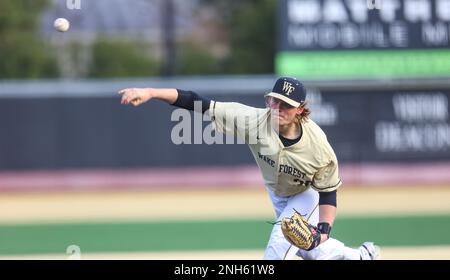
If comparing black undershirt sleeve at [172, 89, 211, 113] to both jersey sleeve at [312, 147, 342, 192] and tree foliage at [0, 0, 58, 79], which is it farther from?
tree foliage at [0, 0, 58, 79]

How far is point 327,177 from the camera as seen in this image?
280 inches

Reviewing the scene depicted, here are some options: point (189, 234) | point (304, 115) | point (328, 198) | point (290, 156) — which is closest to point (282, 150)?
point (290, 156)

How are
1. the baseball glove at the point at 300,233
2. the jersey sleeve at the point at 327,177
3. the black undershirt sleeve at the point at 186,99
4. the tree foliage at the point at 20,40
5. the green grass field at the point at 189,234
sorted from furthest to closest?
the tree foliage at the point at 20,40, the green grass field at the point at 189,234, the jersey sleeve at the point at 327,177, the black undershirt sleeve at the point at 186,99, the baseball glove at the point at 300,233

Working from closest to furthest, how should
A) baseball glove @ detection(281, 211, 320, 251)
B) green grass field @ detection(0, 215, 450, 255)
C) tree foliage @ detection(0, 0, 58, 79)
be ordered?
baseball glove @ detection(281, 211, 320, 251)
green grass field @ detection(0, 215, 450, 255)
tree foliage @ detection(0, 0, 58, 79)

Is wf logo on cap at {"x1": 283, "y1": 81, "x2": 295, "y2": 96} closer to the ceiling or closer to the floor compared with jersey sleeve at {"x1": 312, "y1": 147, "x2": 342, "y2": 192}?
closer to the ceiling

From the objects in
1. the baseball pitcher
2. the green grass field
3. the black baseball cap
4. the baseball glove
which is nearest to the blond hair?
the baseball pitcher

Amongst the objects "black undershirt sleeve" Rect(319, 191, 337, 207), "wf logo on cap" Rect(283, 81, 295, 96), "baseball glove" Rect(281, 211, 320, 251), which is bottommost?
"baseball glove" Rect(281, 211, 320, 251)

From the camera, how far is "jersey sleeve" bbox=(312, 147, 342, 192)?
23.3 ft

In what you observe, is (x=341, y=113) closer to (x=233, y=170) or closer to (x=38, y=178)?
(x=233, y=170)

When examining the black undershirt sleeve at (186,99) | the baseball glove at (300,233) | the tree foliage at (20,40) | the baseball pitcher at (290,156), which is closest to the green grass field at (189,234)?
the baseball pitcher at (290,156)

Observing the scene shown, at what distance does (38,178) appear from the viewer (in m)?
18.1

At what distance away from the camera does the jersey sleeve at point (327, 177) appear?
7.09 metres

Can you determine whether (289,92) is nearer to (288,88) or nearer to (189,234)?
(288,88)

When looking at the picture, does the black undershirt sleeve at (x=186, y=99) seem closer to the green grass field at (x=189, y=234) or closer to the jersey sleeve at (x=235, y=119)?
the jersey sleeve at (x=235, y=119)
